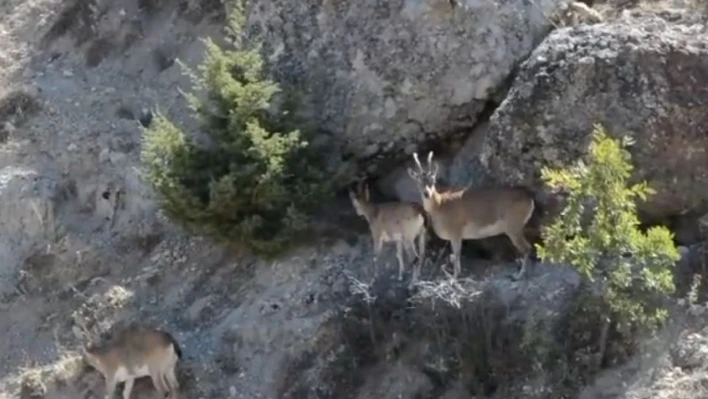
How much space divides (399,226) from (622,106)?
2.80m

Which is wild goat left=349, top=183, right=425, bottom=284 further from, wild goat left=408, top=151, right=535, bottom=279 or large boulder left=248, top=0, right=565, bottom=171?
large boulder left=248, top=0, right=565, bottom=171

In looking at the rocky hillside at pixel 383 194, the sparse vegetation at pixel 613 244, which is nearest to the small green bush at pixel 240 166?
the rocky hillside at pixel 383 194

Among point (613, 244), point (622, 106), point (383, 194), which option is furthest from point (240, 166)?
point (613, 244)

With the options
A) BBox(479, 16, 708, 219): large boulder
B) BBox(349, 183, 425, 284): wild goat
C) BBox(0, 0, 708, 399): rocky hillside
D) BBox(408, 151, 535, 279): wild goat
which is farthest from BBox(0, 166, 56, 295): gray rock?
BBox(479, 16, 708, 219): large boulder

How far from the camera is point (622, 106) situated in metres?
Result: 14.6

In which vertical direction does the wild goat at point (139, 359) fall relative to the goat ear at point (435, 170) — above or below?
below

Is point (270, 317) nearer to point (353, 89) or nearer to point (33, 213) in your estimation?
point (353, 89)

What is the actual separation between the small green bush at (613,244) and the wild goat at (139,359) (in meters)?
4.67

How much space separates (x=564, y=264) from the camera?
14.3 m

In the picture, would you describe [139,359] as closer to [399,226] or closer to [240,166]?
[240,166]

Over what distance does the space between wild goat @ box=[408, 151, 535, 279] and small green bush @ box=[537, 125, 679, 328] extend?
159 centimetres

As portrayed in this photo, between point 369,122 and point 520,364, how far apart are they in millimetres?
3952

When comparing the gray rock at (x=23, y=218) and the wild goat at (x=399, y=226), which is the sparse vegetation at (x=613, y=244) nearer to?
A: the wild goat at (x=399, y=226)

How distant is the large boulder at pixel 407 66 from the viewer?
16.2 m
